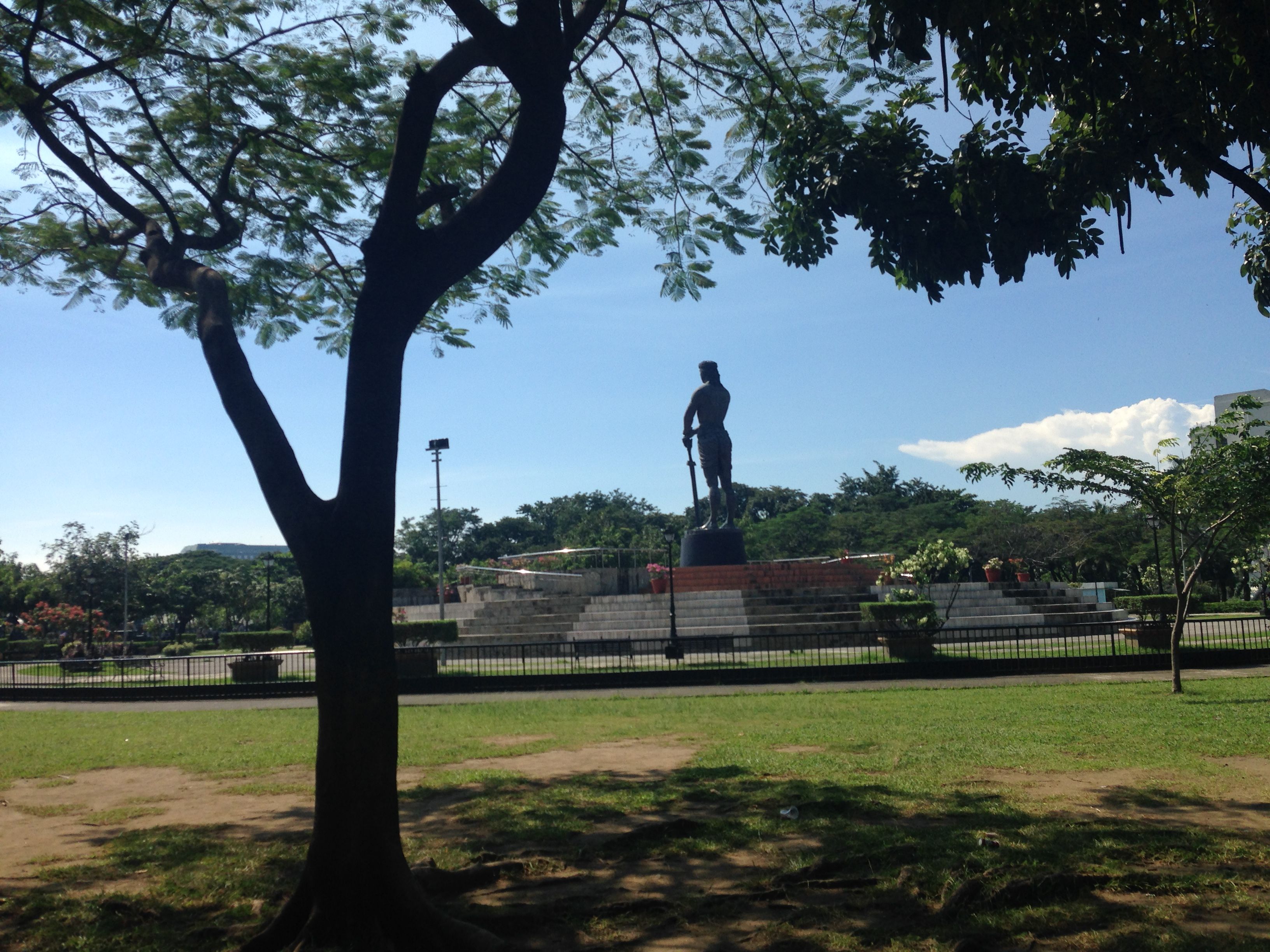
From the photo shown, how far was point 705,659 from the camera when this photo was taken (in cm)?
2119

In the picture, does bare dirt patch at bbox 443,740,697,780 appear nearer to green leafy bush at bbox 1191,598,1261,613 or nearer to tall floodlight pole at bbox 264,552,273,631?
green leafy bush at bbox 1191,598,1261,613

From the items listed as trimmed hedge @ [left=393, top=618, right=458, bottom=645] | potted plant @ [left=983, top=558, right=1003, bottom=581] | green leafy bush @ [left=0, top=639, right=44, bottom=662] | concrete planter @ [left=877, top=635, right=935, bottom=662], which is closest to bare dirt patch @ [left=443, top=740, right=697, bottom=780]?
concrete planter @ [left=877, top=635, right=935, bottom=662]

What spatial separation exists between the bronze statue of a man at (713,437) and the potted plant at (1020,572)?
28.9 feet

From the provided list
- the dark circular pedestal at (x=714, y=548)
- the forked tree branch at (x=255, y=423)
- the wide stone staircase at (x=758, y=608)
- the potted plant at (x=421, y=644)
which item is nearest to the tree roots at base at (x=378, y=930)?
the forked tree branch at (x=255, y=423)

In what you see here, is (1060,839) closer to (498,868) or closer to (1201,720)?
(498,868)

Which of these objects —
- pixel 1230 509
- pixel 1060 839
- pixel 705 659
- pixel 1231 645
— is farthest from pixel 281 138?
pixel 1231 645

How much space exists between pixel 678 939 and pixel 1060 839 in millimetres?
2650

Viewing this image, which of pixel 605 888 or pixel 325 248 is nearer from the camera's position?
pixel 605 888

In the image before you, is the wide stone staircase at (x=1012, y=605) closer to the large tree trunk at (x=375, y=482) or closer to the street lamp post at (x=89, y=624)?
the large tree trunk at (x=375, y=482)

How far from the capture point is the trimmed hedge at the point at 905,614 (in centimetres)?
2092

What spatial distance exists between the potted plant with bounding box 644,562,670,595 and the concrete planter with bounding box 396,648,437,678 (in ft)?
29.3

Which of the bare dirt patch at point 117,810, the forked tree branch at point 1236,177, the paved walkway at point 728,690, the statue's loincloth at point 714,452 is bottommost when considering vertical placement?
the paved walkway at point 728,690

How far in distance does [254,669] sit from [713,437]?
15.1 m

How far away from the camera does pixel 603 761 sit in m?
9.80
